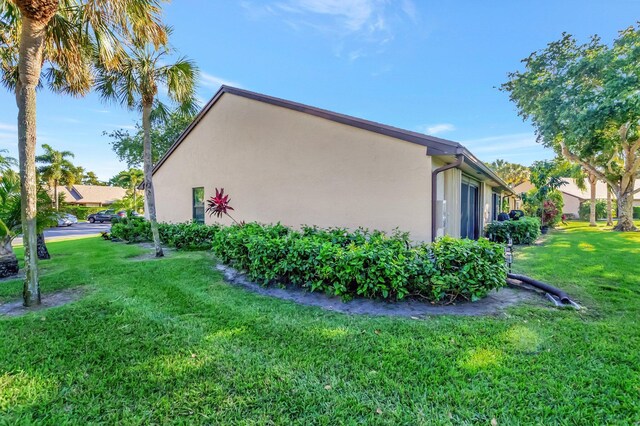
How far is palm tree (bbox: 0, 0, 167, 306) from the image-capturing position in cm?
425

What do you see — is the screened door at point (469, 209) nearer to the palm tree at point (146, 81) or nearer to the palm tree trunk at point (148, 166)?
the palm tree at point (146, 81)

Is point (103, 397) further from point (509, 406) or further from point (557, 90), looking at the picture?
point (557, 90)

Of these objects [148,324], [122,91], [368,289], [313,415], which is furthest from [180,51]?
[313,415]

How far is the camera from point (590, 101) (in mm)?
13984

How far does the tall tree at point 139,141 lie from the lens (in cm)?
2381

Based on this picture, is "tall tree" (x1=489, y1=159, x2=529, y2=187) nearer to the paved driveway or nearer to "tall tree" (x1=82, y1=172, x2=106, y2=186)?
the paved driveway

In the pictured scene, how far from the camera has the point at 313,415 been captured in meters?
2.22

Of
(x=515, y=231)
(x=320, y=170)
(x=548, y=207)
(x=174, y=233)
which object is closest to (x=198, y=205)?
(x=174, y=233)

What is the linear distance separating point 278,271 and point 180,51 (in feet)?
23.4

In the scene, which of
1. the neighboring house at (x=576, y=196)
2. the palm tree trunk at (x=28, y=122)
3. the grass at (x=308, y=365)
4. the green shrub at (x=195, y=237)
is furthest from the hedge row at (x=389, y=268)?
the neighboring house at (x=576, y=196)

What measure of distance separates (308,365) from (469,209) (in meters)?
9.63

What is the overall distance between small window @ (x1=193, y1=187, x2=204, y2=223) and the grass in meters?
6.93

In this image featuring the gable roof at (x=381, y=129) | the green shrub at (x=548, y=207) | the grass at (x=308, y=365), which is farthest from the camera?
the green shrub at (x=548, y=207)

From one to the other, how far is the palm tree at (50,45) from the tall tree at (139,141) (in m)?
17.7
